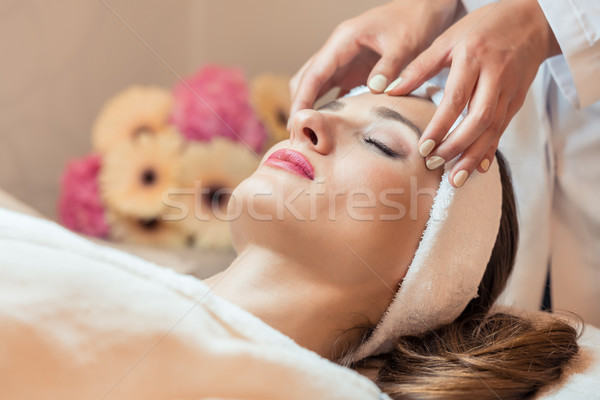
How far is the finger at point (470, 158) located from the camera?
899mm

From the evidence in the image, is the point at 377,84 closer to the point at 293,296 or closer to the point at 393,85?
the point at 393,85

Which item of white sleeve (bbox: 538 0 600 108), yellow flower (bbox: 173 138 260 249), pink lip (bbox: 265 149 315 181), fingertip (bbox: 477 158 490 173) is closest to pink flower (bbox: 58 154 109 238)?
yellow flower (bbox: 173 138 260 249)

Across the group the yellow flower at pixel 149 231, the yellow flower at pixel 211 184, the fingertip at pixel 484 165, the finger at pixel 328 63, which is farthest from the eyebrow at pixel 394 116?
the yellow flower at pixel 149 231

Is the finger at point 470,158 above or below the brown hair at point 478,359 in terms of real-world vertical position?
above

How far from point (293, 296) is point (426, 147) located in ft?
0.96

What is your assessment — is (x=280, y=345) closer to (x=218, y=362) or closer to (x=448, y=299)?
(x=218, y=362)

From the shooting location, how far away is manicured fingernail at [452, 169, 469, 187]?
2.95ft

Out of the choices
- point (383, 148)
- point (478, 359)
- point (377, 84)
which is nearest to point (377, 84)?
point (377, 84)

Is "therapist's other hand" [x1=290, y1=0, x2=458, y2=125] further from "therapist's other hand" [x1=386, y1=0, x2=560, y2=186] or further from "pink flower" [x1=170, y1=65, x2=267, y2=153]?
"pink flower" [x1=170, y1=65, x2=267, y2=153]

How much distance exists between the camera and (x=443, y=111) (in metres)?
0.87

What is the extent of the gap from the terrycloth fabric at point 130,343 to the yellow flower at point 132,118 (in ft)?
2.92

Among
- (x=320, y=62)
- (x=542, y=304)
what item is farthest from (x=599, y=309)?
(x=320, y=62)

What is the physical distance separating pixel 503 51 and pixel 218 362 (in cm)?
61

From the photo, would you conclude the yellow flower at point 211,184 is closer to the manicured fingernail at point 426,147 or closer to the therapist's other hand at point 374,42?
the therapist's other hand at point 374,42
